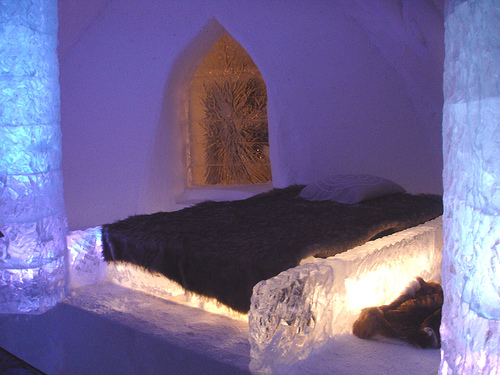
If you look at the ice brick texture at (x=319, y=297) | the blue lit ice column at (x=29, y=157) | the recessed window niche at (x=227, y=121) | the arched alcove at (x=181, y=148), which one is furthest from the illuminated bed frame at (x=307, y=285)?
the recessed window niche at (x=227, y=121)

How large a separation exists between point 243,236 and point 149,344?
65 centimetres

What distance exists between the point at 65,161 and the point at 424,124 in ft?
10.8

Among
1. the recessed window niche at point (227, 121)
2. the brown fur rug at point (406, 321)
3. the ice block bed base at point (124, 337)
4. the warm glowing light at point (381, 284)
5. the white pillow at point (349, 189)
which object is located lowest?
the ice block bed base at point (124, 337)

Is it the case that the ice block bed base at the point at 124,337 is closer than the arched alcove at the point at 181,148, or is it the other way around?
the ice block bed base at the point at 124,337

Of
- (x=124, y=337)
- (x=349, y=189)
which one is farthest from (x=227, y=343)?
(x=349, y=189)

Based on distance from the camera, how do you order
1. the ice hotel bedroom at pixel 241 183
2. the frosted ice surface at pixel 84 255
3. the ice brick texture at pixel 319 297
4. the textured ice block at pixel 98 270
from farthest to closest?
the frosted ice surface at pixel 84 255 < the textured ice block at pixel 98 270 < the ice brick texture at pixel 319 297 < the ice hotel bedroom at pixel 241 183

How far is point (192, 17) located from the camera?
4.18 meters

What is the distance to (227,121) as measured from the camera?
15.7ft

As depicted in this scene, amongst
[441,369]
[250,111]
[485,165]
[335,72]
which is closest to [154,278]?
[441,369]

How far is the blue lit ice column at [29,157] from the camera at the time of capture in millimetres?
1963

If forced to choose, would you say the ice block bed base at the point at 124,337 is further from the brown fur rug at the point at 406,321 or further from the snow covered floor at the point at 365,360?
the brown fur rug at the point at 406,321

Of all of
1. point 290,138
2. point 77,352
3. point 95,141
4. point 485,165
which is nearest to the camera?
point 485,165

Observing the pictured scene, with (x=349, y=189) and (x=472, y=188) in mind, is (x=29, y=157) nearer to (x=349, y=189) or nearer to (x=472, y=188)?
(x=472, y=188)

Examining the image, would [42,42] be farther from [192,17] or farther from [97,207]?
[97,207]
